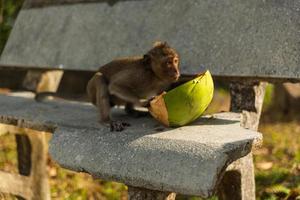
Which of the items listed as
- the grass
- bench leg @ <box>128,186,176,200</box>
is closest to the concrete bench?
bench leg @ <box>128,186,176,200</box>

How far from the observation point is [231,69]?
346cm

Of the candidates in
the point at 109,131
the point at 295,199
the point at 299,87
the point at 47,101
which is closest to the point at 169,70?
the point at 109,131

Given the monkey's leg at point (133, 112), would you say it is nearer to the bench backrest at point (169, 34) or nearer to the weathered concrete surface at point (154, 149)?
the weathered concrete surface at point (154, 149)

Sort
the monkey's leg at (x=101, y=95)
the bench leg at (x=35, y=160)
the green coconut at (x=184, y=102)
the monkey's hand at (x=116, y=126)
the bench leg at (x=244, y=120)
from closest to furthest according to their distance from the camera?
the green coconut at (x=184, y=102) < the monkey's hand at (x=116, y=126) < the monkey's leg at (x=101, y=95) < the bench leg at (x=244, y=120) < the bench leg at (x=35, y=160)

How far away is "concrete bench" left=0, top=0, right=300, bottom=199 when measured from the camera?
8.32ft

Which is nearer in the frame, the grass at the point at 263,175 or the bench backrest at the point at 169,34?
the bench backrest at the point at 169,34

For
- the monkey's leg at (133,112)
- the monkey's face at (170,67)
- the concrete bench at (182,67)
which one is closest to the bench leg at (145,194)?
the concrete bench at (182,67)

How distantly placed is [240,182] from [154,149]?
117 centimetres

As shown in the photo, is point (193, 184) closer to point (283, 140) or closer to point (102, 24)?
point (102, 24)

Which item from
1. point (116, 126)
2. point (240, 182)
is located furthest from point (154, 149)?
point (240, 182)

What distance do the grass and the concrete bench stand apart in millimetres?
1034

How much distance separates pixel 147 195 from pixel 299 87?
18.5ft

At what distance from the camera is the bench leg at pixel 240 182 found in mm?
3564

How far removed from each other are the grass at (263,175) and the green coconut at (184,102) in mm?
1653
